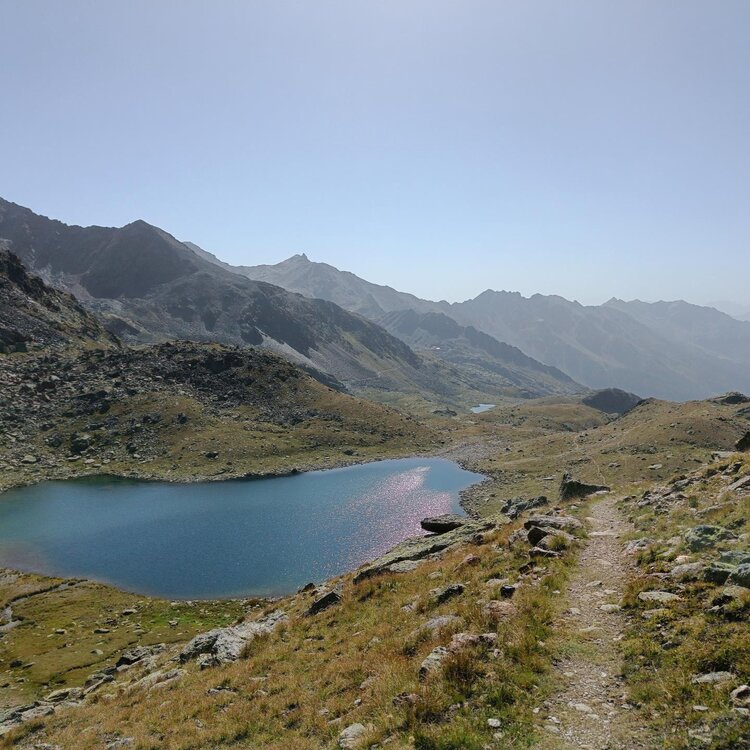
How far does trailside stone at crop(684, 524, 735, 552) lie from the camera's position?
19.4 meters

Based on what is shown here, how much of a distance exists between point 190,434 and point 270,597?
85.6 meters

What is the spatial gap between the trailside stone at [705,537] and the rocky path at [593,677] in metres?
2.77

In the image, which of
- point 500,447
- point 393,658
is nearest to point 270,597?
point 393,658

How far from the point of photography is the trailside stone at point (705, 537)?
19.4 m

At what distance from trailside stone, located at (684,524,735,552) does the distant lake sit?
50.0 meters

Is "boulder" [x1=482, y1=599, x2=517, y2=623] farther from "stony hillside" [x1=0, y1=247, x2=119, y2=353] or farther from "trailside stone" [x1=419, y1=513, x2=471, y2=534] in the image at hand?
"stony hillside" [x1=0, y1=247, x2=119, y2=353]

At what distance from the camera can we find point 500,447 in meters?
152

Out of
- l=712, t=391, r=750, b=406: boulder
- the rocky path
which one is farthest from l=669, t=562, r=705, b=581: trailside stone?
l=712, t=391, r=750, b=406: boulder

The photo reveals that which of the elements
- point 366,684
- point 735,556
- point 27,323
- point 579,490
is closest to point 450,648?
point 366,684

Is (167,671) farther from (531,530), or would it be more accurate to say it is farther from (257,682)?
(531,530)

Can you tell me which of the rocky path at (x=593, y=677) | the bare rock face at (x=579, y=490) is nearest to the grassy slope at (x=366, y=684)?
the rocky path at (x=593, y=677)

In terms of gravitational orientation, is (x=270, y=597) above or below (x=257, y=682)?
below

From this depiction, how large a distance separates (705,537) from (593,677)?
10554mm

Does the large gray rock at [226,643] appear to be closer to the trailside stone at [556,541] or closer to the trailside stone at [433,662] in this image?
the trailside stone at [433,662]
